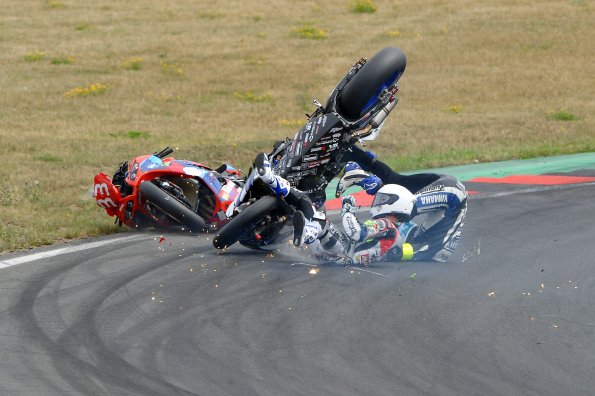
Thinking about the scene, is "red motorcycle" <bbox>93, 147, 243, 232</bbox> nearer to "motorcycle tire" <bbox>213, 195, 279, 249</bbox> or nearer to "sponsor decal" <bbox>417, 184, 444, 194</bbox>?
"motorcycle tire" <bbox>213, 195, 279, 249</bbox>

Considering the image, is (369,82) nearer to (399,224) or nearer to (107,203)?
(399,224)

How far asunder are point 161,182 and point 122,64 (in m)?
20.2

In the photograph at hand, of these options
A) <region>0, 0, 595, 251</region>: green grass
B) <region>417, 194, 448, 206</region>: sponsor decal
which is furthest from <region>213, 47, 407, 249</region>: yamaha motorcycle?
<region>0, 0, 595, 251</region>: green grass

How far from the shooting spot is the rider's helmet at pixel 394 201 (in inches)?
364

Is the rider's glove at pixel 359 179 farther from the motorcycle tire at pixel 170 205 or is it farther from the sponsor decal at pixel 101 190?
the sponsor decal at pixel 101 190

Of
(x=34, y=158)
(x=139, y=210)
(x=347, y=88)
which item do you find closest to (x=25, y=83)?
(x=34, y=158)

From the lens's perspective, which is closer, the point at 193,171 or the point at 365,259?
the point at 365,259

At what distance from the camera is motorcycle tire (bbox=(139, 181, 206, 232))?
10.4 metres

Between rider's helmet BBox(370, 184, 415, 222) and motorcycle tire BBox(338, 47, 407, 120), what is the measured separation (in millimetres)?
787

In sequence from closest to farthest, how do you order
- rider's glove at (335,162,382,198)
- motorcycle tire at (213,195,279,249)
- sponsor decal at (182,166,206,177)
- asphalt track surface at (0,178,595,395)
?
asphalt track surface at (0,178,595,395)
motorcycle tire at (213,195,279,249)
rider's glove at (335,162,382,198)
sponsor decal at (182,166,206,177)

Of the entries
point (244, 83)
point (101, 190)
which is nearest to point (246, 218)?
point (101, 190)

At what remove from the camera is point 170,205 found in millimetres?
10430

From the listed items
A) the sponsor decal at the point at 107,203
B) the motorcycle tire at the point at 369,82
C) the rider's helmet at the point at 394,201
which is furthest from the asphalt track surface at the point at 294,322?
the motorcycle tire at the point at 369,82

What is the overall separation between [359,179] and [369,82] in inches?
35.8
